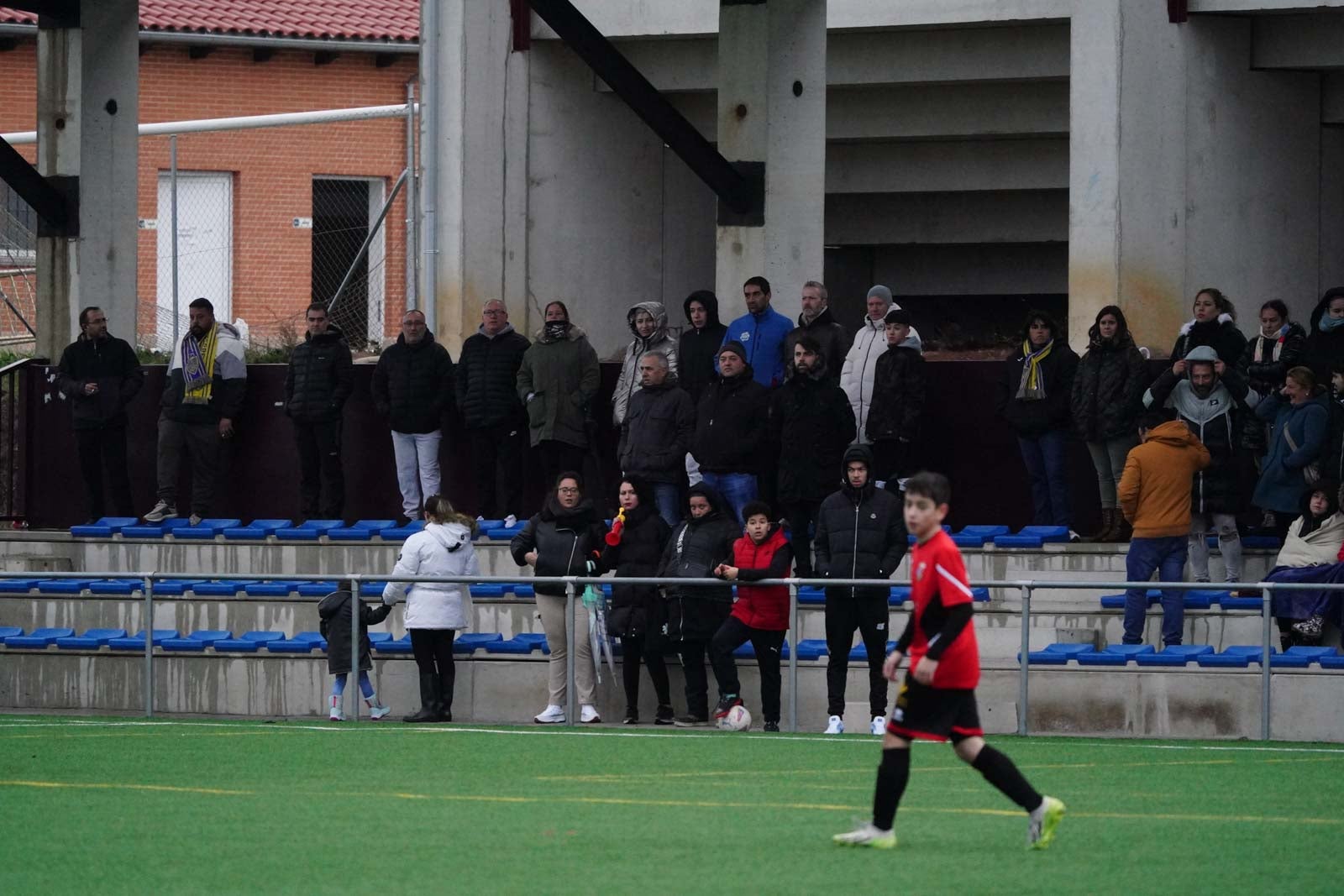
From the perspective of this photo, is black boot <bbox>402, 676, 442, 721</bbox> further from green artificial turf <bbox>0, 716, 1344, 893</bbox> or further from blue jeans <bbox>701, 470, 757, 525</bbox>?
blue jeans <bbox>701, 470, 757, 525</bbox>

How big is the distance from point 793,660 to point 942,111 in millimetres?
11186

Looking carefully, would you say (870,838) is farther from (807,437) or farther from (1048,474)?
(1048,474)

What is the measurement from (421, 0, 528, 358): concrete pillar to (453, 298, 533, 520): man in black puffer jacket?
454 cm

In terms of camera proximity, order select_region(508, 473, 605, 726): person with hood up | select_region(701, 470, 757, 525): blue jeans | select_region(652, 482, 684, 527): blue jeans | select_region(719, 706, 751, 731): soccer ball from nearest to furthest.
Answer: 1. select_region(719, 706, 751, 731): soccer ball
2. select_region(508, 473, 605, 726): person with hood up
3. select_region(701, 470, 757, 525): blue jeans
4. select_region(652, 482, 684, 527): blue jeans

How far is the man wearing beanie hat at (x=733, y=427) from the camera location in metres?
16.8

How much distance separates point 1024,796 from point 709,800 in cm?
231

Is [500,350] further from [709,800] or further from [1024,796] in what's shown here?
[1024,796]

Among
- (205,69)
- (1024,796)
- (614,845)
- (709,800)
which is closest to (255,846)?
(614,845)

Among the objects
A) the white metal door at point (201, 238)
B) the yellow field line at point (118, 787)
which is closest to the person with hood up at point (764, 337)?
the yellow field line at point (118, 787)

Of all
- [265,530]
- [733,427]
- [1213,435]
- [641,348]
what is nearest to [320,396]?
[265,530]

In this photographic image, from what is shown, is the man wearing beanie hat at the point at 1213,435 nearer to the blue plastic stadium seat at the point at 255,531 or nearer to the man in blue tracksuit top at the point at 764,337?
the man in blue tracksuit top at the point at 764,337

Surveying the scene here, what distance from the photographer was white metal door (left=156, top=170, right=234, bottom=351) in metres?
32.8

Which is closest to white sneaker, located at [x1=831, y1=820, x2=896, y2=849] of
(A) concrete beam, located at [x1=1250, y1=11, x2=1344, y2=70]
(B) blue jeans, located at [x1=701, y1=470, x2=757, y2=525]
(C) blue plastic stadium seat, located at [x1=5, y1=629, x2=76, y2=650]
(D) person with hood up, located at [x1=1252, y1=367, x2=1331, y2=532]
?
(D) person with hood up, located at [x1=1252, y1=367, x2=1331, y2=532]

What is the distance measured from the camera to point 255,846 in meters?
9.29
